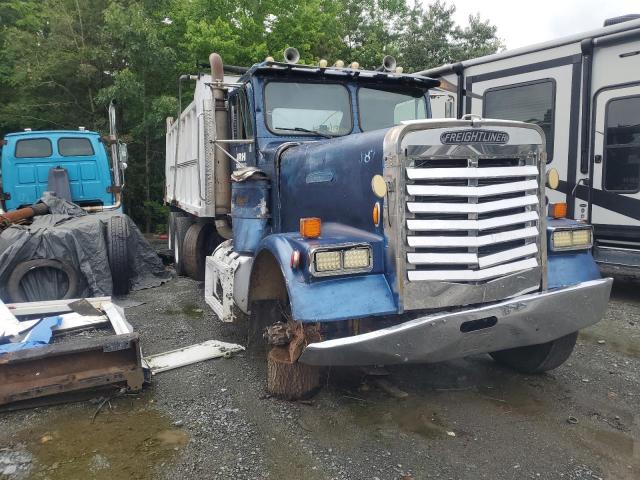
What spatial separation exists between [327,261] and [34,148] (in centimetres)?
802

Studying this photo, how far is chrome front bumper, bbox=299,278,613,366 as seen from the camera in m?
3.01

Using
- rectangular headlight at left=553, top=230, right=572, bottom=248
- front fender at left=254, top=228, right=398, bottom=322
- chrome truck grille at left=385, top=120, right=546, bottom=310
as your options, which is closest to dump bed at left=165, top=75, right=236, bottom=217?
front fender at left=254, top=228, right=398, bottom=322

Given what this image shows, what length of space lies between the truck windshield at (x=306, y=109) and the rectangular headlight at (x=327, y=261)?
6.74 feet

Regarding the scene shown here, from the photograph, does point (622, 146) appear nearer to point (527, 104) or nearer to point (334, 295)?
point (527, 104)

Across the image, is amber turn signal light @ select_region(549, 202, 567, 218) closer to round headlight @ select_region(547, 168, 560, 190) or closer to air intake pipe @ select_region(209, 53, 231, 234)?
round headlight @ select_region(547, 168, 560, 190)

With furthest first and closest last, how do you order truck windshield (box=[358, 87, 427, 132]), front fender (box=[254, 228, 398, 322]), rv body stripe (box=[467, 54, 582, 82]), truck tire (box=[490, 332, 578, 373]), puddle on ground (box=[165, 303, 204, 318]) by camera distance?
rv body stripe (box=[467, 54, 582, 82])
puddle on ground (box=[165, 303, 204, 318])
truck windshield (box=[358, 87, 427, 132])
truck tire (box=[490, 332, 578, 373])
front fender (box=[254, 228, 398, 322])

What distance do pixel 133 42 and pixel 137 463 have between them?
12713mm

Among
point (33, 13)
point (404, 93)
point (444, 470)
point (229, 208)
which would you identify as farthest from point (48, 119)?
point (444, 470)

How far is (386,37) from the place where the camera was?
72.8 feet

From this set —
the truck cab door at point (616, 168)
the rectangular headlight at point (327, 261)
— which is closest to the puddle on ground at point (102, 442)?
the rectangular headlight at point (327, 261)

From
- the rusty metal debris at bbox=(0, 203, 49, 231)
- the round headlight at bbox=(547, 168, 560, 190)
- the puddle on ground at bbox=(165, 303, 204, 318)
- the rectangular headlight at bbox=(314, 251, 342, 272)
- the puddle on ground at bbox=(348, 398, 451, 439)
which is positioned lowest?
the puddle on ground at bbox=(348, 398, 451, 439)

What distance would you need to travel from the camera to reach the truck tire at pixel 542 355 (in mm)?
4125

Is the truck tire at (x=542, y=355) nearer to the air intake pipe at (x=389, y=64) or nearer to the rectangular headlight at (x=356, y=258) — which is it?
the rectangular headlight at (x=356, y=258)

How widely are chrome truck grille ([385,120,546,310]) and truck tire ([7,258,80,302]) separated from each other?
4715 millimetres
